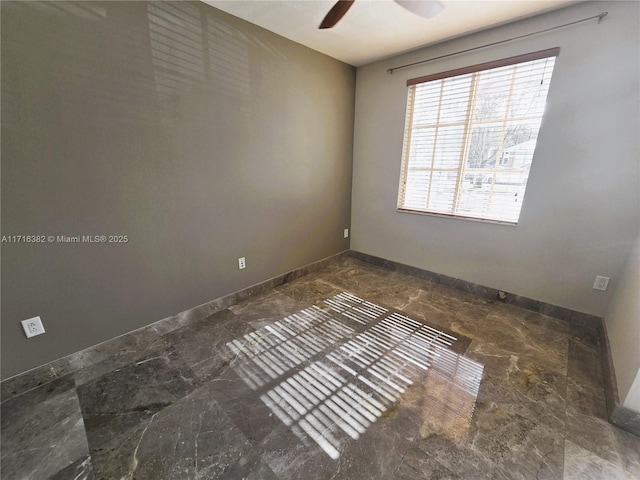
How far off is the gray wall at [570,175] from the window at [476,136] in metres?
0.09

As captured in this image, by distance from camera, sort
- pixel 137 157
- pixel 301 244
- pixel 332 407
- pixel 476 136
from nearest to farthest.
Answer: pixel 332 407 < pixel 137 157 < pixel 476 136 < pixel 301 244

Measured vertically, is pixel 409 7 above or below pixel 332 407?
above

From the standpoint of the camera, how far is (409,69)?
8.97 ft

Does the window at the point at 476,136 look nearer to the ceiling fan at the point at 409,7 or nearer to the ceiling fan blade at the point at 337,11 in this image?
the ceiling fan at the point at 409,7

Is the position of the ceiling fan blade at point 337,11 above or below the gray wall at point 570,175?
above

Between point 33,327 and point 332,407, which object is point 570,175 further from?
point 33,327

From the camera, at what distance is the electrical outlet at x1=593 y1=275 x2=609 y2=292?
2.04 meters

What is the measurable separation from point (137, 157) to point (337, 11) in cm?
156

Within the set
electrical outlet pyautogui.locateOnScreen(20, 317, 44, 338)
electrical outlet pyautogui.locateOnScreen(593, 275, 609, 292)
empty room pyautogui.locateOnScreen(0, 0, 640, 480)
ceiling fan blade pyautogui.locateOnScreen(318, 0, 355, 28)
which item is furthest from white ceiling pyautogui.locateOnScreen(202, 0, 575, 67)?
electrical outlet pyautogui.locateOnScreen(20, 317, 44, 338)

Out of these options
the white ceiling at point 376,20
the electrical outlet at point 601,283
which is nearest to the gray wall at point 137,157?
the white ceiling at point 376,20

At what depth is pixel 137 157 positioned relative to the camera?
5.77 feet

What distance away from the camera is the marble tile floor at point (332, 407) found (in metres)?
1.17

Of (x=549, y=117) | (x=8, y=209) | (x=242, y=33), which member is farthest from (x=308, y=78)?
(x=8, y=209)

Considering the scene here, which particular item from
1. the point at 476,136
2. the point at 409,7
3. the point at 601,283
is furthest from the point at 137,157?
the point at 601,283
